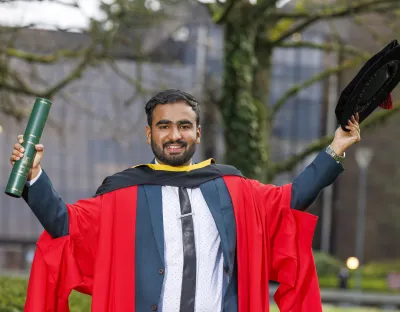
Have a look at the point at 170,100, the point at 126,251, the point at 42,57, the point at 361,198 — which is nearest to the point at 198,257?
the point at 126,251

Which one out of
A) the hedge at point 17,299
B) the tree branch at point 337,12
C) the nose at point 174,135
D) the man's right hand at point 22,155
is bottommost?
the hedge at point 17,299

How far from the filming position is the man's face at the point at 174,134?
5000 mm

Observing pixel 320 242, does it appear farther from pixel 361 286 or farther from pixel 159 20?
pixel 159 20

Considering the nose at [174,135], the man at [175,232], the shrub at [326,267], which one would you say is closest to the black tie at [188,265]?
the man at [175,232]

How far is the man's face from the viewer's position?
500 centimetres

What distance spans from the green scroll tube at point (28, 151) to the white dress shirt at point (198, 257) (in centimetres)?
16

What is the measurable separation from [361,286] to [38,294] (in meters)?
31.0

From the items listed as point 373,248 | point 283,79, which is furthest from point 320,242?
point 283,79

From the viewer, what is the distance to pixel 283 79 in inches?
2076

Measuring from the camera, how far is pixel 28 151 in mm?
4680

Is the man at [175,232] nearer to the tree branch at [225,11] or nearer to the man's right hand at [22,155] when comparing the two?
the man's right hand at [22,155]

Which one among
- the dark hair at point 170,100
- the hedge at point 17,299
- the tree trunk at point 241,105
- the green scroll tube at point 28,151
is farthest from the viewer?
the tree trunk at point 241,105

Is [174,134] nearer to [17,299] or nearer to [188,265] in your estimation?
[188,265]

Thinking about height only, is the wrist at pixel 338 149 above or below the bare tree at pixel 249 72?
below
